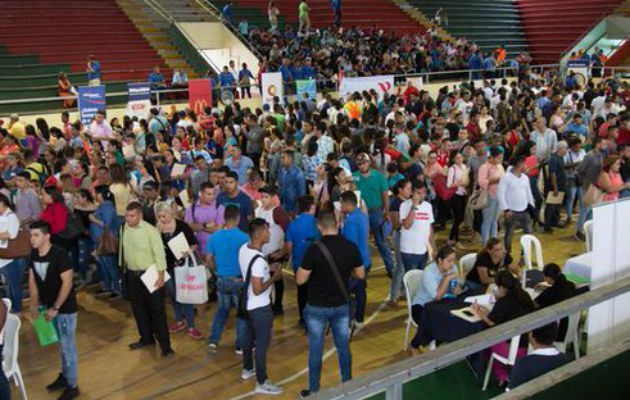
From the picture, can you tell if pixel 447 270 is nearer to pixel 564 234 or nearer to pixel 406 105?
pixel 564 234

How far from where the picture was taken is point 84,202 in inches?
307

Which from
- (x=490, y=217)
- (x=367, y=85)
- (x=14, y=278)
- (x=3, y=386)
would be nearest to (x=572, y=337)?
(x=490, y=217)

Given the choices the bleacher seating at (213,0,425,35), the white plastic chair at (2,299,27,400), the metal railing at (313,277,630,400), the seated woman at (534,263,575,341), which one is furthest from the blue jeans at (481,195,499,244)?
the bleacher seating at (213,0,425,35)

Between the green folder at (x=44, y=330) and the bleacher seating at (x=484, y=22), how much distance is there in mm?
26822

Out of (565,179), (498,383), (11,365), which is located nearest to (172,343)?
(11,365)

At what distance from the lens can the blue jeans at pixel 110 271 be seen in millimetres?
7820

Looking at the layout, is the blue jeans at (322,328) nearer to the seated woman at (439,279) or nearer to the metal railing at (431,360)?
the seated woman at (439,279)

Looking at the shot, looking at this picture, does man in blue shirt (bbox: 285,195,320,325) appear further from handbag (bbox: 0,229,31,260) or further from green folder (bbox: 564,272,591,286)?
handbag (bbox: 0,229,31,260)

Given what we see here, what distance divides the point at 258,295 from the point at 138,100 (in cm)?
1037

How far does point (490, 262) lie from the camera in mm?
6355

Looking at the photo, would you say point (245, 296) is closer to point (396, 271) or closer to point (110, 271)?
point (396, 271)

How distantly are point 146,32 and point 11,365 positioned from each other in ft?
63.1

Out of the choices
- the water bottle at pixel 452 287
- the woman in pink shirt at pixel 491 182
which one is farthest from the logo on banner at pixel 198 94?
the water bottle at pixel 452 287

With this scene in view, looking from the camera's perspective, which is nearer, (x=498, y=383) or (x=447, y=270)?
(x=498, y=383)
